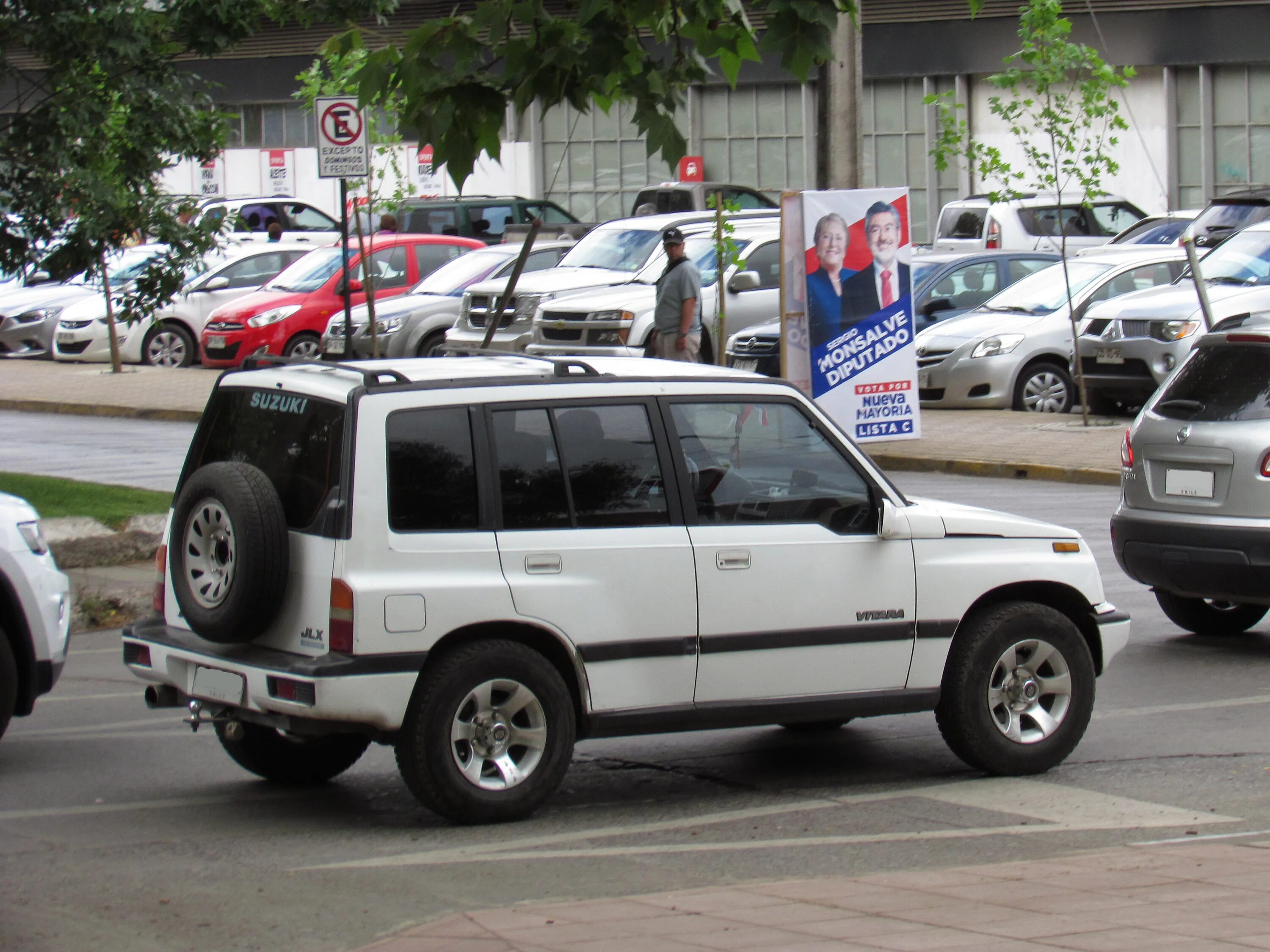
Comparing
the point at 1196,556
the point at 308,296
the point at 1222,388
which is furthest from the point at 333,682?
→ the point at 308,296

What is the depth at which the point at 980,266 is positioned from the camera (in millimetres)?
22953

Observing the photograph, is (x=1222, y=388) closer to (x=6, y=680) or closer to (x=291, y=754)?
(x=291, y=754)

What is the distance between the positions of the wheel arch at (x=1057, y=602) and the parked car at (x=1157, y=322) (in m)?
11.3

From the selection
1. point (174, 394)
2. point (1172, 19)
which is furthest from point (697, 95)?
point (174, 394)

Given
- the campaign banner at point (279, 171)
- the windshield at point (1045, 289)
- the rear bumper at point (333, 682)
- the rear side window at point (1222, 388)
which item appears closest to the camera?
the rear bumper at point (333, 682)

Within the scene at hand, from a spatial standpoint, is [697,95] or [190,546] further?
[697,95]

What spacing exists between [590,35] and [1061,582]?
2806 millimetres

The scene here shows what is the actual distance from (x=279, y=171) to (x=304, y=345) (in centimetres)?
2651

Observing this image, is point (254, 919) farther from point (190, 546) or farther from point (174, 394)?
point (174, 394)

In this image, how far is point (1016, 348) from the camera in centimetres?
2055

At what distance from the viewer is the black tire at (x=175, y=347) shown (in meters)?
28.6

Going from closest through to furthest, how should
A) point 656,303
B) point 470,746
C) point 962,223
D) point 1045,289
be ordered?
point 470,746
point 656,303
point 1045,289
point 962,223

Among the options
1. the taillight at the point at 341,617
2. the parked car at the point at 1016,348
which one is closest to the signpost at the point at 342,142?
the parked car at the point at 1016,348

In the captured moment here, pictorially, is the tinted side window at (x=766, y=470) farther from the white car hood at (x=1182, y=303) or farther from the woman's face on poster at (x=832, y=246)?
the white car hood at (x=1182, y=303)
